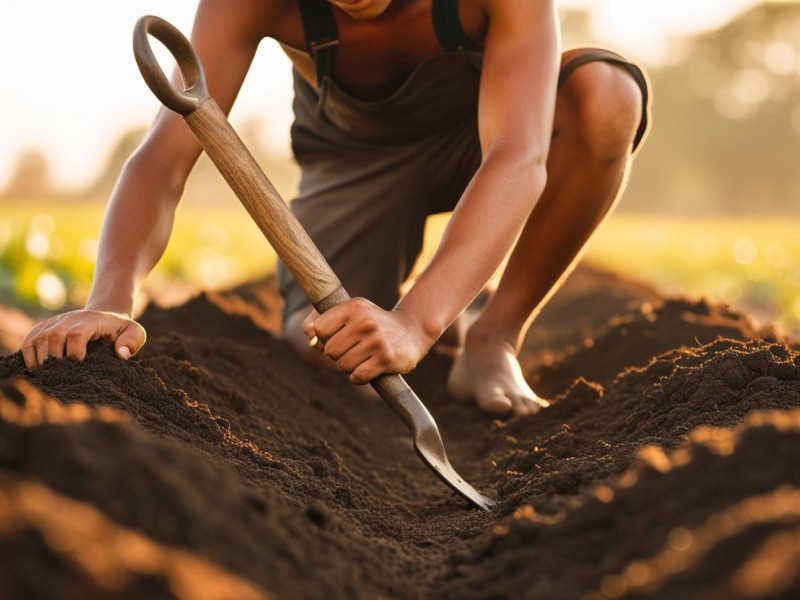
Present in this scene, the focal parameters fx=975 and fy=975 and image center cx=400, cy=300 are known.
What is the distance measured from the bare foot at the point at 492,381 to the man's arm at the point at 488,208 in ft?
2.64

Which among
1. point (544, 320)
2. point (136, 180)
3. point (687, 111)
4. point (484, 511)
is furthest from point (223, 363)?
point (687, 111)

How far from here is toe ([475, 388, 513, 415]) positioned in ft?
9.40

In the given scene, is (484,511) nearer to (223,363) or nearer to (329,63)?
(223,363)

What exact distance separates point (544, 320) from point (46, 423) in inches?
205

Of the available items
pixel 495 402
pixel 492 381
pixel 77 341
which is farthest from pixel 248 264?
pixel 77 341

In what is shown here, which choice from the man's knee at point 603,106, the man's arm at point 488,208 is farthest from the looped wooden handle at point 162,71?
the man's knee at point 603,106

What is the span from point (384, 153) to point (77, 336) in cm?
168

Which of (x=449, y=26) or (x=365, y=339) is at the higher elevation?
(x=449, y=26)

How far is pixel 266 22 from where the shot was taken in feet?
8.62

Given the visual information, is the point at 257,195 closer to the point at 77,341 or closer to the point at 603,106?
the point at 77,341

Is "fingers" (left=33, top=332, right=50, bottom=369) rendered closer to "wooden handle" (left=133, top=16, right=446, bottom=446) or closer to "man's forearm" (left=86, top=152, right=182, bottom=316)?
"man's forearm" (left=86, top=152, right=182, bottom=316)

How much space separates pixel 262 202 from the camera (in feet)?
6.63

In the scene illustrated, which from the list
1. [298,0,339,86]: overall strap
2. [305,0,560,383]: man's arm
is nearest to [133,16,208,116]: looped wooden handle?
[305,0,560,383]: man's arm

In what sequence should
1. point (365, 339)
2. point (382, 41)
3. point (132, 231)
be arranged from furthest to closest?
point (382, 41)
point (132, 231)
point (365, 339)
